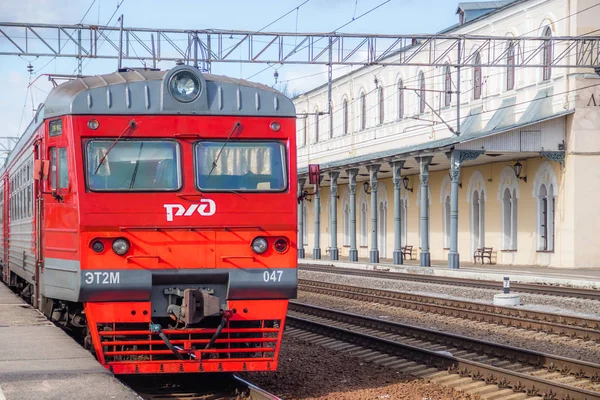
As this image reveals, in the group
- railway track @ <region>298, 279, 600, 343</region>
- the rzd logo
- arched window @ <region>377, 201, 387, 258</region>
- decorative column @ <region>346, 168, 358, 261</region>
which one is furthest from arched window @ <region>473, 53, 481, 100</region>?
the rzd logo

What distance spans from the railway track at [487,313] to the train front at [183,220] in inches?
257

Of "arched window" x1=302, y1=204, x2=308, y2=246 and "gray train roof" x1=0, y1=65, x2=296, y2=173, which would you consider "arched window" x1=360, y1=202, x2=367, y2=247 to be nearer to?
"arched window" x1=302, y1=204, x2=308, y2=246

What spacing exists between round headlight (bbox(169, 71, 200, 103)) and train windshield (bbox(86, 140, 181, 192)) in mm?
480

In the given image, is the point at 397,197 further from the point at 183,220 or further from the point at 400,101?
the point at 183,220

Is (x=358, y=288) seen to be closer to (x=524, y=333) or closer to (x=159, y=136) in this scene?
(x=524, y=333)

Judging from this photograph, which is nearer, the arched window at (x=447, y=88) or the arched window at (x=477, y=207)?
the arched window at (x=477, y=207)

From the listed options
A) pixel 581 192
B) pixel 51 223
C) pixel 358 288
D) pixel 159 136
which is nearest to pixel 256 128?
pixel 159 136

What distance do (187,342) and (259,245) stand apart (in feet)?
3.79

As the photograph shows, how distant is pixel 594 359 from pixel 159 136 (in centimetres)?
630

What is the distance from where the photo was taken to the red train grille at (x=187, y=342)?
362 inches

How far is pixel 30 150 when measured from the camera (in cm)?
1219

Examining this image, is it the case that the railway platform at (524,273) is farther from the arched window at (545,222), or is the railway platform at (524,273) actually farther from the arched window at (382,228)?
the arched window at (382,228)

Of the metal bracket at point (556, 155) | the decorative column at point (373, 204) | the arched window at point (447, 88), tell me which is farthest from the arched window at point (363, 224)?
the metal bracket at point (556, 155)

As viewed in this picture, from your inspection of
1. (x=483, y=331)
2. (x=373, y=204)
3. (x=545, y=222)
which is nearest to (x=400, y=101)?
(x=373, y=204)
